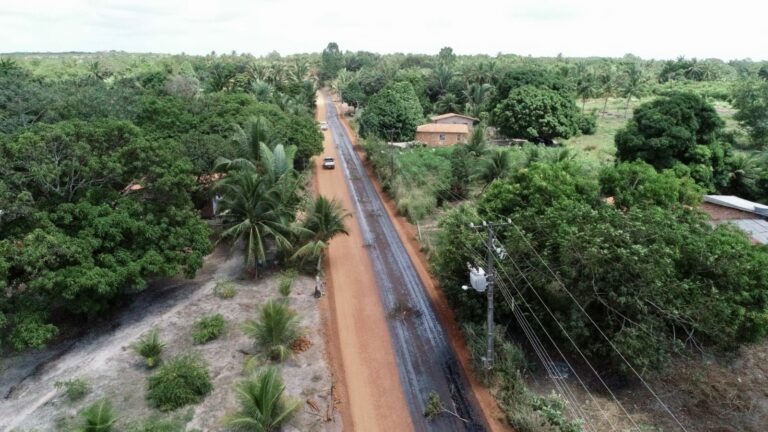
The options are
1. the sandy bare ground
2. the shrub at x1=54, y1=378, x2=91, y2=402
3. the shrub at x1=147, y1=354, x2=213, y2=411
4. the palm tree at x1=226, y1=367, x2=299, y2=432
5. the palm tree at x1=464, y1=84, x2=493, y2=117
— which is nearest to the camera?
the palm tree at x1=226, y1=367, x2=299, y2=432

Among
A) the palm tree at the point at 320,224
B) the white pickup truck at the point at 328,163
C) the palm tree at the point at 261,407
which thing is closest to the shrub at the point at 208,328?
the palm tree at the point at 261,407

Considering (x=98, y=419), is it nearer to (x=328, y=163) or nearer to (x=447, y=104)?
(x=328, y=163)

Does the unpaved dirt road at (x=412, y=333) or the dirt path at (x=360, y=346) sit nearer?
the dirt path at (x=360, y=346)

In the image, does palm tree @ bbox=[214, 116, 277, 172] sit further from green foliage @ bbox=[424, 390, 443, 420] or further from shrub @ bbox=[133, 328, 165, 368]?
green foliage @ bbox=[424, 390, 443, 420]

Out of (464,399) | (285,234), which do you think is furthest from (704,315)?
(285,234)

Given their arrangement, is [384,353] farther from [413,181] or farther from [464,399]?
[413,181]

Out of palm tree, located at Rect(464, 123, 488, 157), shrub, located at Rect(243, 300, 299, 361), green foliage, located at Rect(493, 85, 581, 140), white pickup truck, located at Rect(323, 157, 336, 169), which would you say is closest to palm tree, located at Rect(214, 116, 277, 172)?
shrub, located at Rect(243, 300, 299, 361)

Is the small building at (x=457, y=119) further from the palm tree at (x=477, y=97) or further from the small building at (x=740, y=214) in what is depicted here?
the small building at (x=740, y=214)
